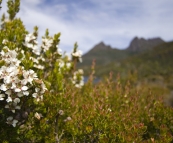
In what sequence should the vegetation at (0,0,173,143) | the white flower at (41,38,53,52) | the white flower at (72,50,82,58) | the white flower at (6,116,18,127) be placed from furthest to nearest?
the white flower at (72,50,82,58) < the white flower at (41,38,53,52) < the white flower at (6,116,18,127) < the vegetation at (0,0,173,143)

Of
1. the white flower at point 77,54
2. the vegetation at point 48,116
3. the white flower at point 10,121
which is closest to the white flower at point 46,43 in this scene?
the vegetation at point 48,116

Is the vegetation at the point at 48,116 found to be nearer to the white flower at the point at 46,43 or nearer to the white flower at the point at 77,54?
the white flower at the point at 46,43

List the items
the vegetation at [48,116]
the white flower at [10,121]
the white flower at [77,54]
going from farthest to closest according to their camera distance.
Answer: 1. the white flower at [77,54]
2. the white flower at [10,121]
3. the vegetation at [48,116]

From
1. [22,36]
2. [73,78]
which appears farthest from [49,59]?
[73,78]

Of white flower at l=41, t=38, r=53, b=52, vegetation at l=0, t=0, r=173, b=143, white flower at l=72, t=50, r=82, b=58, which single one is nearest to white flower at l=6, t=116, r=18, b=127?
vegetation at l=0, t=0, r=173, b=143

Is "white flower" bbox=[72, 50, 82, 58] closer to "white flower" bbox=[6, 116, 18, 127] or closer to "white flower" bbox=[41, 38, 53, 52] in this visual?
"white flower" bbox=[41, 38, 53, 52]

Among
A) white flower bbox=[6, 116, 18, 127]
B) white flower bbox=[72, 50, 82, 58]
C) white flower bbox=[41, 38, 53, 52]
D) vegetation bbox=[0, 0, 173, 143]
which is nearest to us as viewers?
vegetation bbox=[0, 0, 173, 143]

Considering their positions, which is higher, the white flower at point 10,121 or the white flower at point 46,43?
the white flower at point 46,43

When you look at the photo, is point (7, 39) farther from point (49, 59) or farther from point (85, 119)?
point (85, 119)

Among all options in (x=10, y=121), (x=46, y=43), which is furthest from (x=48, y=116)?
(x=46, y=43)

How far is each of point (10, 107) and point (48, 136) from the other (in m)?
0.97

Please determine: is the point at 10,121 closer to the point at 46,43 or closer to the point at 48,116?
the point at 48,116

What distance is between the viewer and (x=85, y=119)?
13.9 feet

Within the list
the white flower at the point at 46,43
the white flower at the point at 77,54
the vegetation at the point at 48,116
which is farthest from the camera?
the white flower at the point at 77,54
